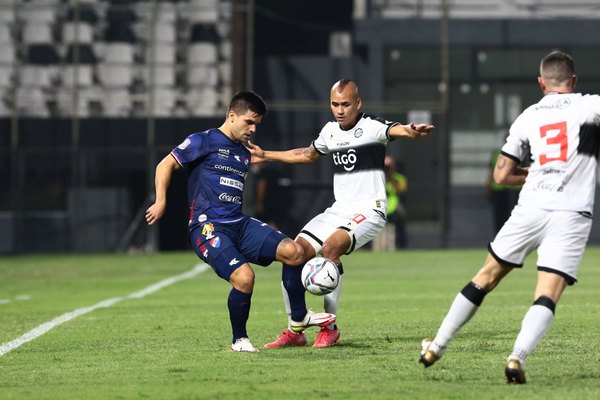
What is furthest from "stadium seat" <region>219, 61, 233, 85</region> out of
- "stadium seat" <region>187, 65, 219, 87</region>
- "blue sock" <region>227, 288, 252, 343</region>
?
"blue sock" <region>227, 288, 252, 343</region>

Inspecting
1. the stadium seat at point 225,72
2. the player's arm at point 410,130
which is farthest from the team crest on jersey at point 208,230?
the stadium seat at point 225,72

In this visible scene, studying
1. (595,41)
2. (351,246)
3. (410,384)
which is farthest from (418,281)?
(595,41)

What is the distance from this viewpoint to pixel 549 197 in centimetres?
799

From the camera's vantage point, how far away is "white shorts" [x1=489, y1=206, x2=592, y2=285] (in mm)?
7906

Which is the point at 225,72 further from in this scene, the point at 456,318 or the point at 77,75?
the point at 456,318

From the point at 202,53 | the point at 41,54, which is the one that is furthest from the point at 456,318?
the point at 41,54

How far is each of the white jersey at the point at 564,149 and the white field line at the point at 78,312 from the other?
4213mm

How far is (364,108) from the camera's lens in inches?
1297

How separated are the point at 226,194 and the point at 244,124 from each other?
53 cm

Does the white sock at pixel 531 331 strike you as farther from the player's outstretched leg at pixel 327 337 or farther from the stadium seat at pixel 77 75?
the stadium seat at pixel 77 75

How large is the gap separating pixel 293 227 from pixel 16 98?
7196 millimetres

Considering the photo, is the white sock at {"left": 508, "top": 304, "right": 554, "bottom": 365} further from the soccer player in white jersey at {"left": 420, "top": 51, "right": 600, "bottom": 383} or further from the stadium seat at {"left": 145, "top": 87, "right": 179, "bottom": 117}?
the stadium seat at {"left": 145, "top": 87, "right": 179, "bottom": 117}

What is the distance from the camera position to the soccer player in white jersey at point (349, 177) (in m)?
10.9

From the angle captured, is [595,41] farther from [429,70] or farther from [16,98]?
[16,98]
